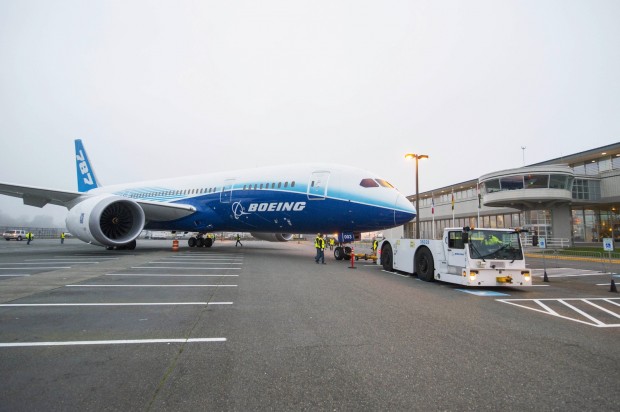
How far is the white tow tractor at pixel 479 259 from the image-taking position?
29.3ft

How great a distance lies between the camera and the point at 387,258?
13445 millimetres

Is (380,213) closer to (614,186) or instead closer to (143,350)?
(143,350)

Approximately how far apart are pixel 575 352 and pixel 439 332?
1.58 meters

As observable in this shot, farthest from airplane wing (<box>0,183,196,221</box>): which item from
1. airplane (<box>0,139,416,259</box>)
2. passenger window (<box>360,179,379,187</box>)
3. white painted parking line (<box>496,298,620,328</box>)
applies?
white painted parking line (<box>496,298,620,328</box>)

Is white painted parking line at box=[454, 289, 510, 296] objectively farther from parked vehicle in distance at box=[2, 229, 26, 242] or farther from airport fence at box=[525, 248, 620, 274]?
parked vehicle in distance at box=[2, 229, 26, 242]

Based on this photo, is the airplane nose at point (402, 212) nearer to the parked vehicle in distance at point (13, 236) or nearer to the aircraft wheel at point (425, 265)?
the aircraft wheel at point (425, 265)

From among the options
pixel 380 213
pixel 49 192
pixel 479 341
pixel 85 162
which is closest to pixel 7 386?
pixel 479 341

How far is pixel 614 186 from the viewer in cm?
3247

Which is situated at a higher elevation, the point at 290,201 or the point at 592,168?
the point at 592,168

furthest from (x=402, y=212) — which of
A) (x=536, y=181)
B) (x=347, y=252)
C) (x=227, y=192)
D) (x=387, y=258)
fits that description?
(x=536, y=181)

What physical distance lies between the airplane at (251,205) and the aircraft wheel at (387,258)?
1147 millimetres

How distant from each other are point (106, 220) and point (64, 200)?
131 inches

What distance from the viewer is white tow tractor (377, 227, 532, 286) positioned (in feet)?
29.3

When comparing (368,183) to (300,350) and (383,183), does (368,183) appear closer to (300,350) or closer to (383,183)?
(383,183)
